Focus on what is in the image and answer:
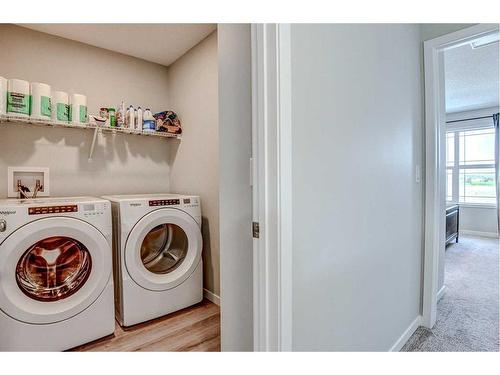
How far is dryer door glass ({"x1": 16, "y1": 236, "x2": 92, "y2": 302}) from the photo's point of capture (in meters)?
1.59

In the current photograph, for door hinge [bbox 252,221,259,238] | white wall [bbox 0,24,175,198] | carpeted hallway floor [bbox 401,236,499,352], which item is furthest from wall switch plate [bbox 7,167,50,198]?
carpeted hallway floor [bbox 401,236,499,352]

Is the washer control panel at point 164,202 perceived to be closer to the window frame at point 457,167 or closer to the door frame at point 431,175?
the door frame at point 431,175

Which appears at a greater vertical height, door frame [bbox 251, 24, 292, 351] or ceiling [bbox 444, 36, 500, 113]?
ceiling [bbox 444, 36, 500, 113]

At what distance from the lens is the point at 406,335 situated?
1729 mm

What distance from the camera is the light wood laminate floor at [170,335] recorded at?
1722 millimetres

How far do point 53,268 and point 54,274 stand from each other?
4 centimetres

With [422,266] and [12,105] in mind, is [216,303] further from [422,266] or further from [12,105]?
[12,105]

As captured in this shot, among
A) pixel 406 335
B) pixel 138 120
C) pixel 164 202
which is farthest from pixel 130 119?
pixel 406 335

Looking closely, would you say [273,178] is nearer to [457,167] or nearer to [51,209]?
[51,209]

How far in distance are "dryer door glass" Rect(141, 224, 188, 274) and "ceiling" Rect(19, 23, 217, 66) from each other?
5.10 feet

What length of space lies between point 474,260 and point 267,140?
4.03 metres

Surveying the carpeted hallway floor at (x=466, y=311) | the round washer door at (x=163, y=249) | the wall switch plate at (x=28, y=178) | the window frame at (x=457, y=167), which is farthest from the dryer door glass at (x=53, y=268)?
the window frame at (x=457, y=167)

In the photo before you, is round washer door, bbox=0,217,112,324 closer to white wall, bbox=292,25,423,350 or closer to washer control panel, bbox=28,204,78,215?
washer control panel, bbox=28,204,78,215

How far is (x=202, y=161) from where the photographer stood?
237 cm
